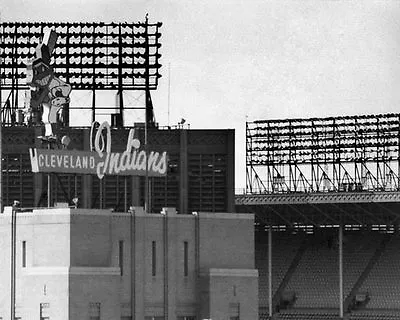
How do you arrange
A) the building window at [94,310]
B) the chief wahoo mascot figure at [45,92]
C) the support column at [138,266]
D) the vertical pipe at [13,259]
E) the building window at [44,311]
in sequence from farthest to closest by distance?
the chief wahoo mascot figure at [45,92]
the support column at [138,266]
the vertical pipe at [13,259]
the building window at [94,310]
the building window at [44,311]

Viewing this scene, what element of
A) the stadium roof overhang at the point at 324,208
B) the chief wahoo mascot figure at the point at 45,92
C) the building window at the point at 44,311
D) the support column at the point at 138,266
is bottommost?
the building window at the point at 44,311

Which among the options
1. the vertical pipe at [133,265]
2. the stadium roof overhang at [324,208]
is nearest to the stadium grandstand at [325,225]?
the stadium roof overhang at [324,208]

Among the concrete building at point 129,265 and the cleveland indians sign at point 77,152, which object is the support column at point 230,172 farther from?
the cleveland indians sign at point 77,152

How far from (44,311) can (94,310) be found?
87.1 inches

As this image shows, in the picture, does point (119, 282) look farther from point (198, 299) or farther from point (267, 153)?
point (267, 153)

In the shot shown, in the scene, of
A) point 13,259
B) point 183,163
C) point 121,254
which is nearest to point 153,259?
point 121,254

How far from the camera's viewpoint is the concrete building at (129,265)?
8769cm

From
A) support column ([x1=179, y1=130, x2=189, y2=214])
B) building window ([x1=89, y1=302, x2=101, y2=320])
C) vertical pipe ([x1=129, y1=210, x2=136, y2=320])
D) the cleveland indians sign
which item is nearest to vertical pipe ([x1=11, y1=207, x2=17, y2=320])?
the cleveland indians sign

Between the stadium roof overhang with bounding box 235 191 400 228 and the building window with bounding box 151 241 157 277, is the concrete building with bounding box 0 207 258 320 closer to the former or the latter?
the building window with bounding box 151 241 157 277

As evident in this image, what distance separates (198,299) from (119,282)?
5451 mm

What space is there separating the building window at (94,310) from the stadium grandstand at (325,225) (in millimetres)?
37109

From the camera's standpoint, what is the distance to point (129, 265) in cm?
9006

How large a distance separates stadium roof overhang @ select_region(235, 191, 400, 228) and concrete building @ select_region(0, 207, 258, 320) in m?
27.7

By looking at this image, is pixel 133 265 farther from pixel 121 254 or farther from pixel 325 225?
pixel 325 225
